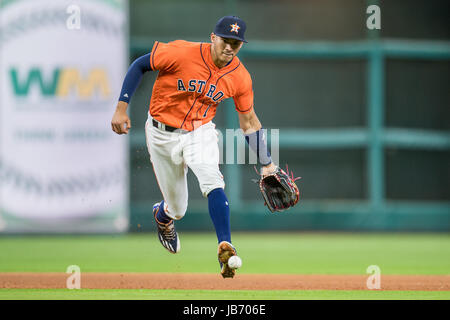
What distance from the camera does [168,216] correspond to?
6.80 m

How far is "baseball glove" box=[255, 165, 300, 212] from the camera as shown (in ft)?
20.2

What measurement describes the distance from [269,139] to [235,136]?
623 mm

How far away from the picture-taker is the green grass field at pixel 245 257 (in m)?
5.36

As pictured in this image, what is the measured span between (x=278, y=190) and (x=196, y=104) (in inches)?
38.7

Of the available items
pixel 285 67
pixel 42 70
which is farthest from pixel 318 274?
pixel 285 67

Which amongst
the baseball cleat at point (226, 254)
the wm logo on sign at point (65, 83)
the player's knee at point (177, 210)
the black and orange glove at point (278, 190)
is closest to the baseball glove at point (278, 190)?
the black and orange glove at point (278, 190)

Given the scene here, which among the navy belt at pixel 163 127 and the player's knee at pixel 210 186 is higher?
the navy belt at pixel 163 127

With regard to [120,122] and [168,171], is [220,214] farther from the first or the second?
[120,122]

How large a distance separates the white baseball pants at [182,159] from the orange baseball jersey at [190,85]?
0.10 meters

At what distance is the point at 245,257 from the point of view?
345 inches

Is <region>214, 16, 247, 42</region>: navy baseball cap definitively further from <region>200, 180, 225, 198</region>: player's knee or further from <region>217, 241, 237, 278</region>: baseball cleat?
<region>217, 241, 237, 278</region>: baseball cleat

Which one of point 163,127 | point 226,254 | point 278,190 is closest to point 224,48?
point 163,127

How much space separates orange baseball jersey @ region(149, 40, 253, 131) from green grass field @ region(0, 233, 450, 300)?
1.36m

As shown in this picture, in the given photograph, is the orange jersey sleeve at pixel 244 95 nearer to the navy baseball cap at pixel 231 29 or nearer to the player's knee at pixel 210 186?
the navy baseball cap at pixel 231 29
